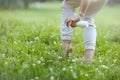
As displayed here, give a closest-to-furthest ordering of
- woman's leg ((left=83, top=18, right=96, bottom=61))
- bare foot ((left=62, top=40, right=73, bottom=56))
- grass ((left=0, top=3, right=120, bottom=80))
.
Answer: grass ((left=0, top=3, right=120, bottom=80)) < woman's leg ((left=83, top=18, right=96, bottom=61)) < bare foot ((left=62, top=40, right=73, bottom=56))

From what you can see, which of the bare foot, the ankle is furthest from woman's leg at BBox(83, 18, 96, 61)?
the bare foot

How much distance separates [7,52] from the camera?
5.18 m

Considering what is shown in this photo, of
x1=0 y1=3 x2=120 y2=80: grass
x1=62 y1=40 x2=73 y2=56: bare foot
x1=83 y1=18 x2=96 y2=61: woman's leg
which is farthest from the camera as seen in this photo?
x1=62 y1=40 x2=73 y2=56: bare foot

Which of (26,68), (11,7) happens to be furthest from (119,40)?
(11,7)

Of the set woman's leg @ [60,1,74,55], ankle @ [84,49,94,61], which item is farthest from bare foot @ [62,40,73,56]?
ankle @ [84,49,94,61]

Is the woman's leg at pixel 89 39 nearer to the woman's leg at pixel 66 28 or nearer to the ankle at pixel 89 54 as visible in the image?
the ankle at pixel 89 54

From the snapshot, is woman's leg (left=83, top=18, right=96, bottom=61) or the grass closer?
the grass

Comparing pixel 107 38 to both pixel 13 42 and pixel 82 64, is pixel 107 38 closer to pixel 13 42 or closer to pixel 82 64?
pixel 13 42

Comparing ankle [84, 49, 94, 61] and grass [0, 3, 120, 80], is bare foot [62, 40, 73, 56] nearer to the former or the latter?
grass [0, 3, 120, 80]

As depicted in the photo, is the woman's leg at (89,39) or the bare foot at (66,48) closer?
the woman's leg at (89,39)

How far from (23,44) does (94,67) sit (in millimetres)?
1463

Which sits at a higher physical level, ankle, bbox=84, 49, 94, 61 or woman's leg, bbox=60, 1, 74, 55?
woman's leg, bbox=60, 1, 74, 55

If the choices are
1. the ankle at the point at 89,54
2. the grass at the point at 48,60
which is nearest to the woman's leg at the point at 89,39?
the ankle at the point at 89,54

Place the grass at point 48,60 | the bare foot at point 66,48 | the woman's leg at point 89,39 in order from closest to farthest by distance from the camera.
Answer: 1. the grass at point 48,60
2. the woman's leg at point 89,39
3. the bare foot at point 66,48
